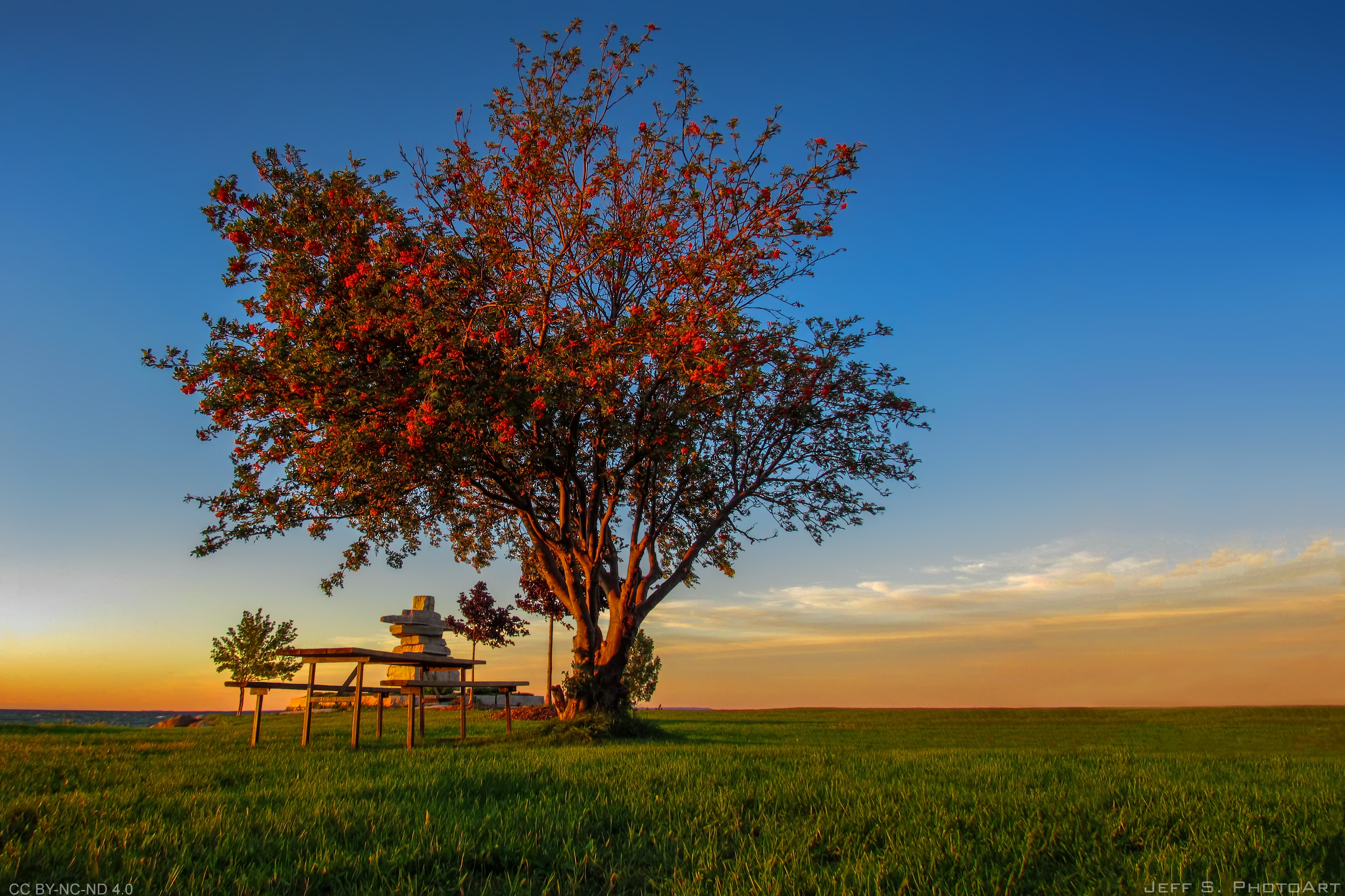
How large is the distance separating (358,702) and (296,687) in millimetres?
1965

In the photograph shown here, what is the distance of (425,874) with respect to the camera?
398 centimetres

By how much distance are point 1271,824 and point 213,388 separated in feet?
53.9

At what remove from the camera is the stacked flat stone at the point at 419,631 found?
101 feet

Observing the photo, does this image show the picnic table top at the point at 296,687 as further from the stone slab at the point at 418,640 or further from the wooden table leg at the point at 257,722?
the stone slab at the point at 418,640

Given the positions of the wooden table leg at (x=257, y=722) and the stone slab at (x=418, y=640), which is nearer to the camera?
the wooden table leg at (x=257, y=722)

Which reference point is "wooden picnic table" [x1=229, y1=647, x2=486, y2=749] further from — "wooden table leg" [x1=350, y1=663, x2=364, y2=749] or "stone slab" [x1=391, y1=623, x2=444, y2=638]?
"stone slab" [x1=391, y1=623, x2=444, y2=638]

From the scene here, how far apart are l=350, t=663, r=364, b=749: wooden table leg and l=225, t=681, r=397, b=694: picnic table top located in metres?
0.25

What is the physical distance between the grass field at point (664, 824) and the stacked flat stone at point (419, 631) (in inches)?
849

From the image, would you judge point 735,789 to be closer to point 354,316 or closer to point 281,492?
point 354,316

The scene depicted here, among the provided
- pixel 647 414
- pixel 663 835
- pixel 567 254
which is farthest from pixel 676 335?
pixel 663 835

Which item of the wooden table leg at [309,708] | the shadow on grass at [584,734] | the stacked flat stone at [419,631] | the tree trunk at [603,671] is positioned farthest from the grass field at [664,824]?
the stacked flat stone at [419,631]

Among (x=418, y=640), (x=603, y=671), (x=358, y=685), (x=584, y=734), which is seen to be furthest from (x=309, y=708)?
(x=418, y=640)

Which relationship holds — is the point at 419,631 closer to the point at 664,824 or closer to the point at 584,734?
the point at 584,734

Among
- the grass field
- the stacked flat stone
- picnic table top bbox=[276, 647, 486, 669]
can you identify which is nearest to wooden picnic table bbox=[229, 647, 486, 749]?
picnic table top bbox=[276, 647, 486, 669]
